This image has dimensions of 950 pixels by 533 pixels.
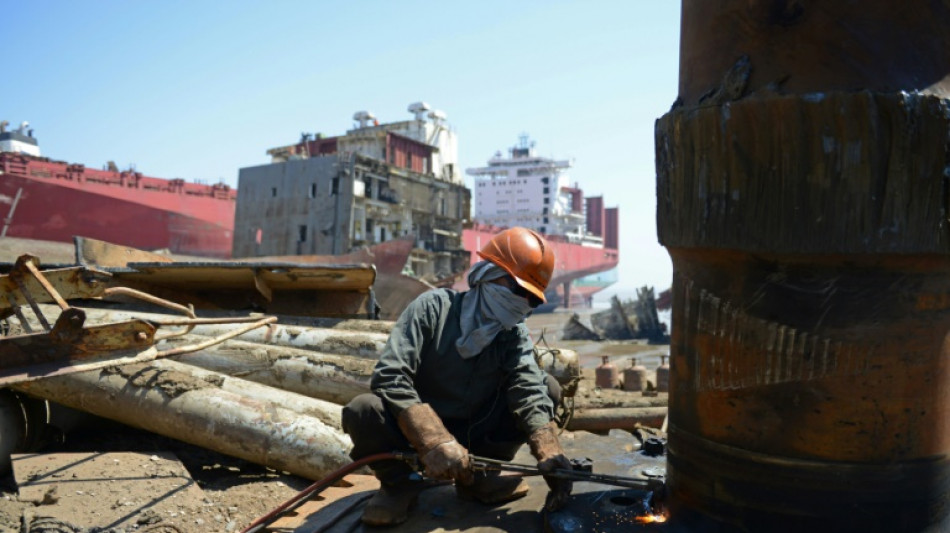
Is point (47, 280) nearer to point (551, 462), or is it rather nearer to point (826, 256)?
point (551, 462)

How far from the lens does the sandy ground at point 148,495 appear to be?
11.5 ft

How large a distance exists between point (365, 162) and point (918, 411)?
24.8m

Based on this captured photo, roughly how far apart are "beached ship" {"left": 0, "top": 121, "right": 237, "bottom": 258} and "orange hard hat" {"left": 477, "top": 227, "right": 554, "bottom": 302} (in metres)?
25.3

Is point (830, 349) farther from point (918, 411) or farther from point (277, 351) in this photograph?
point (277, 351)

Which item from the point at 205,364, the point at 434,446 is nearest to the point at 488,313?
the point at 434,446

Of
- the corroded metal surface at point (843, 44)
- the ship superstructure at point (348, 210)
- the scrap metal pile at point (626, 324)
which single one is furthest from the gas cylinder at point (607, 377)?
the ship superstructure at point (348, 210)

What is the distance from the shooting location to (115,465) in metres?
4.05

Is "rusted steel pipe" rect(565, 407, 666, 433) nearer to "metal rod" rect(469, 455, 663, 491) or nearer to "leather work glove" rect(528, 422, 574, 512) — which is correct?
"leather work glove" rect(528, 422, 574, 512)

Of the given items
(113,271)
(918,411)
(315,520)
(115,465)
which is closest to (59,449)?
(115,465)

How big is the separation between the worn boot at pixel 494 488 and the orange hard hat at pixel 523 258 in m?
0.85

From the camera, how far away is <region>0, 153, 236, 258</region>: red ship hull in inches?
932

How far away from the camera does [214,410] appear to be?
4258 mm

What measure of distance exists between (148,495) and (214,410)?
2.04 feet

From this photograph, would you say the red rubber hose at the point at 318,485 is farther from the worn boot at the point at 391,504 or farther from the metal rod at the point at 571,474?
the metal rod at the point at 571,474
